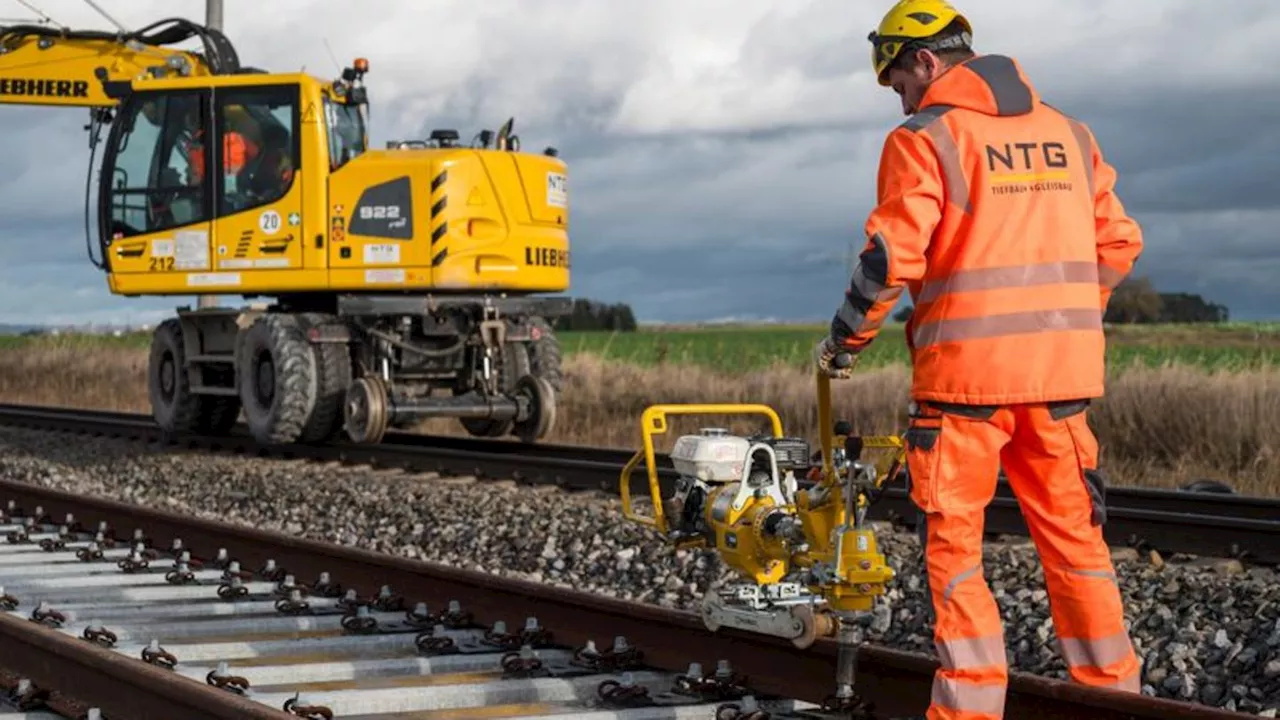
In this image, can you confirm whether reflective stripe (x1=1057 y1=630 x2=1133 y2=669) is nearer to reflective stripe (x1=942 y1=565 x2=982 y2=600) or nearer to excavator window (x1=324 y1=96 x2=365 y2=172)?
reflective stripe (x1=942 y1=565 x2=982 y2=600)

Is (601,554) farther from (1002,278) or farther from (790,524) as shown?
(1002,278)

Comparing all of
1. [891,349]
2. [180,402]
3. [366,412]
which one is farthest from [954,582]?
[891,349]

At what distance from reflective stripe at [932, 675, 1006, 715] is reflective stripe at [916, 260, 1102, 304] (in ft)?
Answer: 3.40

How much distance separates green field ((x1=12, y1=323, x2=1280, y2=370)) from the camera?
79.7 feet

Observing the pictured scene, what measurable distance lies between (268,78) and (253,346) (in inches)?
94.4

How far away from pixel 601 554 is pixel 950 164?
4864 mm

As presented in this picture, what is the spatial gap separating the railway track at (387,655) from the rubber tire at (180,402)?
9.56 meters

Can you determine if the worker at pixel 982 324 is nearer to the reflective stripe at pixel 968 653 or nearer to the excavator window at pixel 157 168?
the reflective stripe at pixel 968 653

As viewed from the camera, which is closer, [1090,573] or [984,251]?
[984,251]

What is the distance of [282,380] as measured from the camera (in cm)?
1537

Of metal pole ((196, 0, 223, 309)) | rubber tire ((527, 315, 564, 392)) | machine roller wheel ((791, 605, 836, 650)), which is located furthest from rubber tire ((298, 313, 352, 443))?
machine roller wheel ((791, 605, 836, 650))

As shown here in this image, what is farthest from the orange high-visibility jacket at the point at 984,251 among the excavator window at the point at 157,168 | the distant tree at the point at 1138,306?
the distant tree at the point at 1138,306

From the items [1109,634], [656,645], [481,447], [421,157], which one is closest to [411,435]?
[481,447]

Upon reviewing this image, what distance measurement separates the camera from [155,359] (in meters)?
18.1
